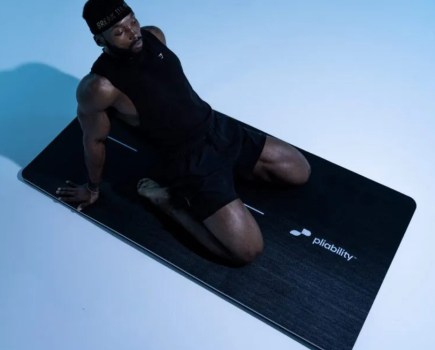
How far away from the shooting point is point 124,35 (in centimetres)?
179

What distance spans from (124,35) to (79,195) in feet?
→ 2.83

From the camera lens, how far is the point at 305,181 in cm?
241

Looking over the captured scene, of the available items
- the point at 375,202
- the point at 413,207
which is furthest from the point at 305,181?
the point at 413,207

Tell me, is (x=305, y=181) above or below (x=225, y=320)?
above

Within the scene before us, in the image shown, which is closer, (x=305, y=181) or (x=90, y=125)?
(x=90, y=125)

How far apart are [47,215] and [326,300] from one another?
4.33 feet

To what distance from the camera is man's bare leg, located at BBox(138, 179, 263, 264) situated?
2.07 metres

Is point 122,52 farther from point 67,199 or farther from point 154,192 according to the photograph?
point 67,199

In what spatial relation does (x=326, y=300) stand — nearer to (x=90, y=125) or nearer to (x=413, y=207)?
(x=413, y=207)

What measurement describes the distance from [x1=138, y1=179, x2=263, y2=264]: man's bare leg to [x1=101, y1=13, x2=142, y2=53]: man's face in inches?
28.0

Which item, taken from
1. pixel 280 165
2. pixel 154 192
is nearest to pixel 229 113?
pixel 280 165

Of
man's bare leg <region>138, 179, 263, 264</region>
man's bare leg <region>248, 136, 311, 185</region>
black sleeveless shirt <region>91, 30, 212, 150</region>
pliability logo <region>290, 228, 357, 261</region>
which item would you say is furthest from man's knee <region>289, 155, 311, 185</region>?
black sleeveless shirt <region>91, 30, 212, 150</region>

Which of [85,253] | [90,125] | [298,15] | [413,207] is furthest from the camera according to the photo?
[298,15]

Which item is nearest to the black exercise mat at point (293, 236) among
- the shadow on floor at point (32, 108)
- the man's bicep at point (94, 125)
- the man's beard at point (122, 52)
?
the shadow on floor at point (32, 108)
